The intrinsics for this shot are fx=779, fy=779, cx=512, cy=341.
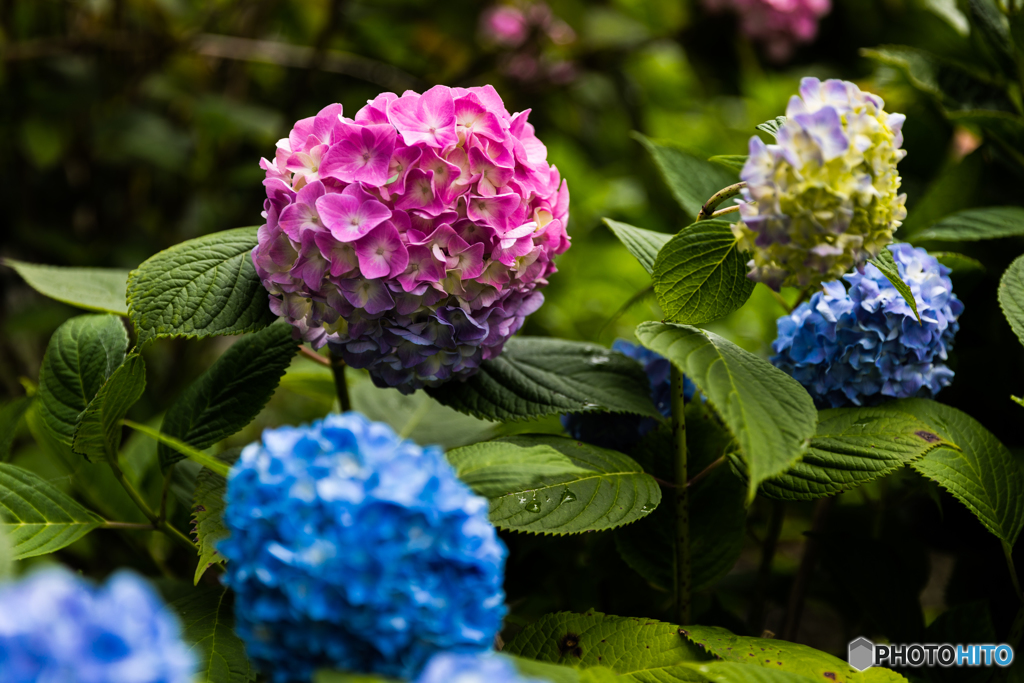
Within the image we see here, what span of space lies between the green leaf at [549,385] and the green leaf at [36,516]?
40 cm

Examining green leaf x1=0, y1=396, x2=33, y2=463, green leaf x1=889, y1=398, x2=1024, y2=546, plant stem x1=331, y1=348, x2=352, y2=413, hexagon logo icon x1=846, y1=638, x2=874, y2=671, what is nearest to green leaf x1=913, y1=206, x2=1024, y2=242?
green leaf x1=889, y1=398, x2=1024, y2=546

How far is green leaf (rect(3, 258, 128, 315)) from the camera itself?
39.1 inches

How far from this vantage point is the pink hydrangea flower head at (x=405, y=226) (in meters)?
0.77

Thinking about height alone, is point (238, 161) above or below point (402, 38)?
below

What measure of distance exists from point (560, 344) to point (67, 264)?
1.65m

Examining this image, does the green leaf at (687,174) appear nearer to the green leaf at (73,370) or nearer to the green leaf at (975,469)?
the green leaf at (975,469)

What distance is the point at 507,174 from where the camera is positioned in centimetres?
81

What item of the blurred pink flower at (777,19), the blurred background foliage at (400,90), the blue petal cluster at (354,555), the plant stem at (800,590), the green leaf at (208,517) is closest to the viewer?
the blue petal cluster at (354,555)

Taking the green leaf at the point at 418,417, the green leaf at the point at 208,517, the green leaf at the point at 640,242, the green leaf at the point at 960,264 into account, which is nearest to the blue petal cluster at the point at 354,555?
the green leaf at the point at 208,517

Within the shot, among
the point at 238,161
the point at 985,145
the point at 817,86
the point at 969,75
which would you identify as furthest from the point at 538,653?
the point at 238,161

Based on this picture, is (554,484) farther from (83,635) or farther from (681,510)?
(83,635)

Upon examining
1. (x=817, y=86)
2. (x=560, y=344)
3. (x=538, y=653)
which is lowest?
(x=538, y=653)

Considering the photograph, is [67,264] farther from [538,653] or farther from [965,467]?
[965,467]

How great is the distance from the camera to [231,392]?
3.01 ft
